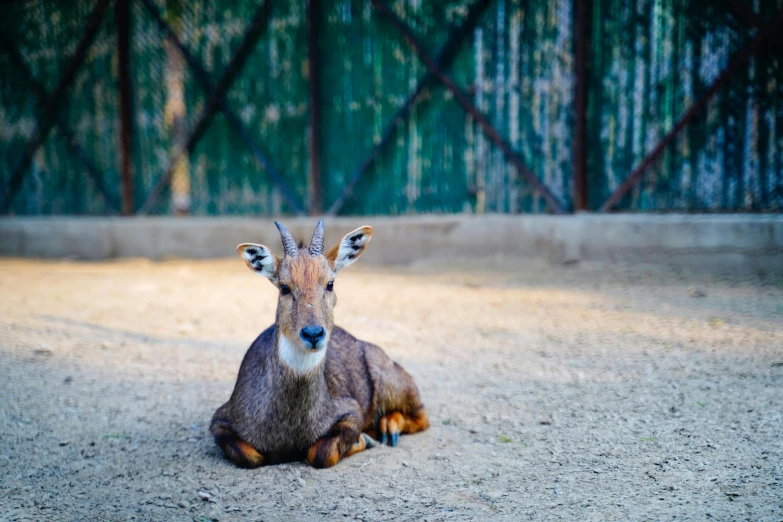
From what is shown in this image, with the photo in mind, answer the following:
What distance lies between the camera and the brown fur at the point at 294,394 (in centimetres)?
356

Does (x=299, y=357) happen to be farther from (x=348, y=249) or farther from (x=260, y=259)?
(x=348, y=249)

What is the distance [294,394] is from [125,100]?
9079 mm

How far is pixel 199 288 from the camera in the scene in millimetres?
8031

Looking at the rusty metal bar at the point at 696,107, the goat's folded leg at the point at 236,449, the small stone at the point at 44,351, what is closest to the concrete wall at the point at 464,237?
the rusty metal bar at the point at 696,107

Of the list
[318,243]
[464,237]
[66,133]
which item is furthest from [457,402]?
[66,133]

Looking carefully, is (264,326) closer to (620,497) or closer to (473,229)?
(473,229)

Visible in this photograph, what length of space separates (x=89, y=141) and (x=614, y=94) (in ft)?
26.8

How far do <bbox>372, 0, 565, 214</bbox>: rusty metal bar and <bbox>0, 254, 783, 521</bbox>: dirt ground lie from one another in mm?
1114

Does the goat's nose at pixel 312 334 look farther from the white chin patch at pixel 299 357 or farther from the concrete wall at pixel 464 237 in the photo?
the concrete wall at pixel 464 237

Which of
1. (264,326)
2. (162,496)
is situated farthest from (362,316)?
(162,496)

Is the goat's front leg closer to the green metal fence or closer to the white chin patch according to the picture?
the white chin patch

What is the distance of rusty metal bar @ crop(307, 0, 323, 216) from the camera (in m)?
9.71

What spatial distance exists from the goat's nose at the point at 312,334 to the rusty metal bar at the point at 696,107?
554 cm

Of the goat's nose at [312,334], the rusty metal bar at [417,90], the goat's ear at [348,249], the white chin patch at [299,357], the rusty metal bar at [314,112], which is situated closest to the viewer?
the goat's nose at [312,334]
